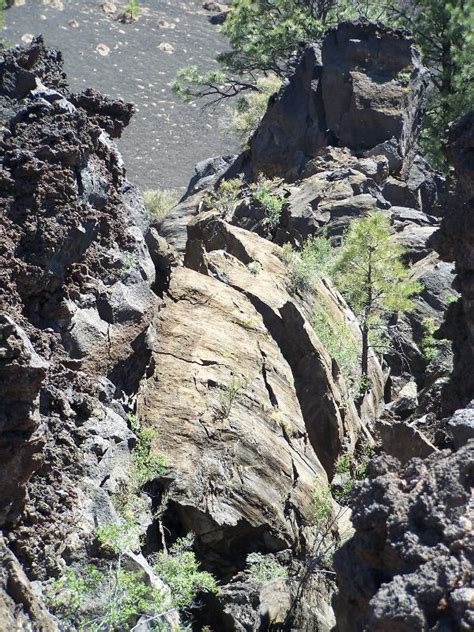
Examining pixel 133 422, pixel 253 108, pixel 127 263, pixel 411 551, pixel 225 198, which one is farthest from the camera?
pixel 253 108

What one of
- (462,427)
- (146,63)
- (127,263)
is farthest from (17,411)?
(146,63)

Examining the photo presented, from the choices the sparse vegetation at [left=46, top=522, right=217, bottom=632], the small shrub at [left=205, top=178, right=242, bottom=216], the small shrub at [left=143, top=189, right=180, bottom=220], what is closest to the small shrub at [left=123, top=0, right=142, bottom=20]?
the small shrub at [left=143, top=189, right=180, bottom=220]

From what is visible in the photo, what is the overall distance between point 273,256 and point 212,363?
4.50m

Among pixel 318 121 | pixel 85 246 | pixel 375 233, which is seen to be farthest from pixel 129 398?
pixel 318 121

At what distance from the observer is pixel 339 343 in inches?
670

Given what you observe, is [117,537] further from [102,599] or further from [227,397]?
[227,397]

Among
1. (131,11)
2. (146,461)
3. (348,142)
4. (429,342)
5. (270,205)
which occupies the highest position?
(131,11)

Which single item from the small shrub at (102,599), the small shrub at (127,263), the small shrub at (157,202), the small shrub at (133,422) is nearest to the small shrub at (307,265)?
the small shrub at (127,263)

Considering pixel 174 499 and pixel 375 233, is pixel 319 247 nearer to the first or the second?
pixel 375 233

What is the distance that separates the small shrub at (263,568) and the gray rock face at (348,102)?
54.3ft

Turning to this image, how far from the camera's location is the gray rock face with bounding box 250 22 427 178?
26953mm

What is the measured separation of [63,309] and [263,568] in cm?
388

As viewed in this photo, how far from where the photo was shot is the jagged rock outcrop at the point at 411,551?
629 cm

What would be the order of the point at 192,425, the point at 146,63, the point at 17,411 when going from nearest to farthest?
the point at 17,411
the point at 192,425
the point at 146,63
